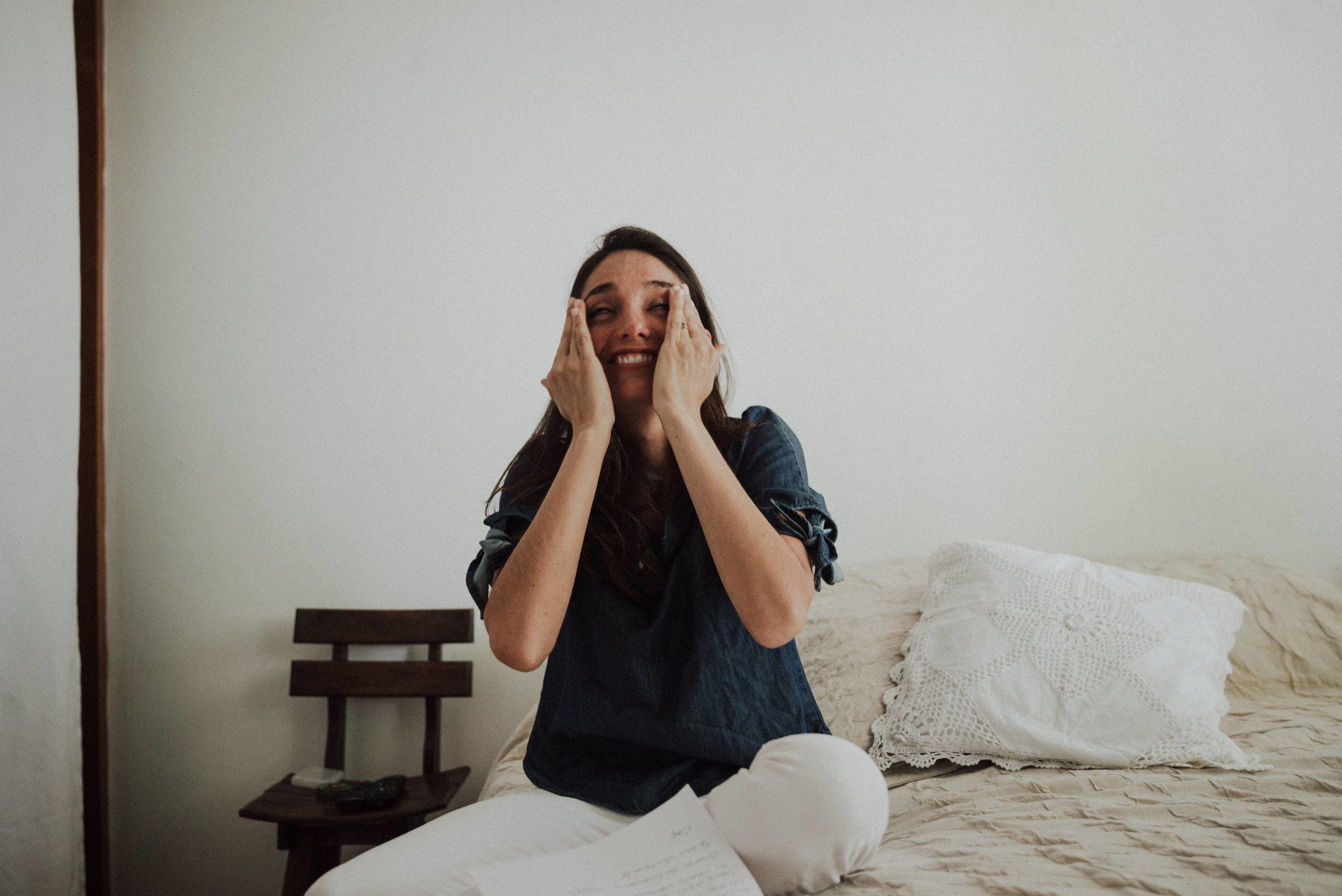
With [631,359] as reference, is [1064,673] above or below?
below

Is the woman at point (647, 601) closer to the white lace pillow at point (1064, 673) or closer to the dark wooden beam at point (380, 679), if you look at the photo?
the white lace pillow at point (1064, 673)

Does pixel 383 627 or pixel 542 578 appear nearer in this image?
pixel 542 578

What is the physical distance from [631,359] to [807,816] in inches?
23.2

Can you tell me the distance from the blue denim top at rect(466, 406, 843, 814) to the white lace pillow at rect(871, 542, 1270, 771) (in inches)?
11.2

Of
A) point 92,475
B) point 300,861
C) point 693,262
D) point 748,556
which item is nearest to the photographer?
point 748,556

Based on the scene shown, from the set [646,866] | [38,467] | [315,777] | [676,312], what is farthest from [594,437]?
[38,467]

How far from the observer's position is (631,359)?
0.99 m

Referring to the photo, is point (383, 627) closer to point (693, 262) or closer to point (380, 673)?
point (380, 673)

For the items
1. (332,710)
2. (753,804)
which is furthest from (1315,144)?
(332,710)

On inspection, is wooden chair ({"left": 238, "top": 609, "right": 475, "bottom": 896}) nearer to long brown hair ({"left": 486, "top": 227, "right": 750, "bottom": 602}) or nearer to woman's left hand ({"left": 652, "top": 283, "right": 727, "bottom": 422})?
long brown hair ({"left": 486, "top": 227, "right": 750, "bottom": 602})

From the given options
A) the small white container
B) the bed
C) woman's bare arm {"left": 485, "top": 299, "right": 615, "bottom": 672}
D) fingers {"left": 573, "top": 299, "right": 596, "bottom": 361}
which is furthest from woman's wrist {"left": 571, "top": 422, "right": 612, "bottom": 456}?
the small white container

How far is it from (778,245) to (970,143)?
552 millimetres

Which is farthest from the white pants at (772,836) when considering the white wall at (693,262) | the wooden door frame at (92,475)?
the wooden door frame at (92,475)

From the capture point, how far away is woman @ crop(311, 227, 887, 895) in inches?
27.6
